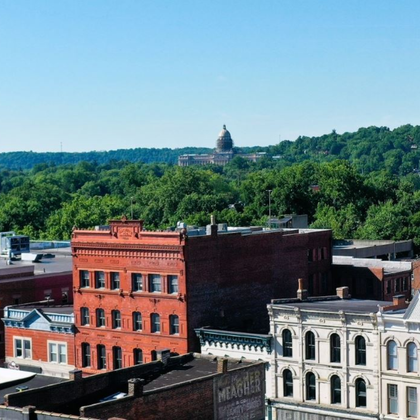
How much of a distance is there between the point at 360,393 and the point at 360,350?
259cm

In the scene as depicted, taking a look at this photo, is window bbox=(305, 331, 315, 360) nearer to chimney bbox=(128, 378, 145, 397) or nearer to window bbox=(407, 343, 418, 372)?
window bbox=(407, 343, 418, 372)

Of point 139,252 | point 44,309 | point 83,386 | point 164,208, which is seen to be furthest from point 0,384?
point 164,208

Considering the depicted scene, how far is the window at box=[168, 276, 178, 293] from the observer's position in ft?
216

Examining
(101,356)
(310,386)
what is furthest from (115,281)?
(310,386)

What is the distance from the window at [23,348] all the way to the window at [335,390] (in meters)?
22.3

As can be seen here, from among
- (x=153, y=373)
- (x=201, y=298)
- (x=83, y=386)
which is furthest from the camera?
(x=201, y=298)

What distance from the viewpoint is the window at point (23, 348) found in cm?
7238

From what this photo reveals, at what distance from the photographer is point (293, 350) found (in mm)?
63188

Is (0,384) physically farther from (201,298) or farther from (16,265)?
(16,265)

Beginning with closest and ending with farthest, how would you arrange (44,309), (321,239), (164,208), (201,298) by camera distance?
1. (201,298)
2. (44,309)
3. (321,239)
4. (164,208)

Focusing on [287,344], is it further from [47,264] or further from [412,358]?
[47,264]

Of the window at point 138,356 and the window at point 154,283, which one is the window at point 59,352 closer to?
the window at point 138,356

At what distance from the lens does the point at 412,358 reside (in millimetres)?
58406

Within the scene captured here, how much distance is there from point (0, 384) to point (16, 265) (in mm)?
35005
